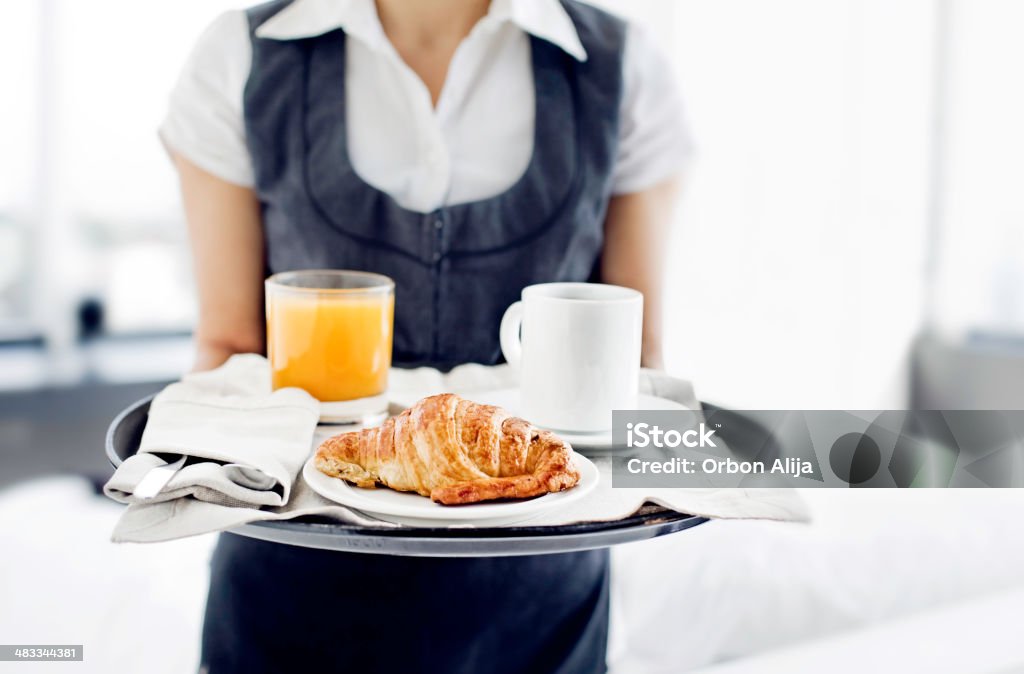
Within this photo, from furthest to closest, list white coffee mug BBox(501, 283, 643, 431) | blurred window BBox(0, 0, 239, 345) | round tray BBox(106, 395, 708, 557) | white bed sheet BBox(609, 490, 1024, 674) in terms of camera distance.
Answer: blurred window BBox(0, 0, 239, 345) < white bed sheet BBox(609, 490, 1024, 674) < white coffee mug BBox(501, 283, 643, 431) < round tray BBox(106, 395, 708, 557)

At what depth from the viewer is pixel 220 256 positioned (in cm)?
88

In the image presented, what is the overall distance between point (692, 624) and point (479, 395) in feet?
2.74

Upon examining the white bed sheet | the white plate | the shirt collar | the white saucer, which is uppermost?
the shirt collar

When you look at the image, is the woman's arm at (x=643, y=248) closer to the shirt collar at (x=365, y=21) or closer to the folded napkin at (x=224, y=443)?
the shirt collar at (x=365, y=21)

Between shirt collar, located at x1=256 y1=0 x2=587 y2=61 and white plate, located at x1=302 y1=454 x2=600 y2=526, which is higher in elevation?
shirt collar, located at x1=256 y1=0 x2=587 y2=61

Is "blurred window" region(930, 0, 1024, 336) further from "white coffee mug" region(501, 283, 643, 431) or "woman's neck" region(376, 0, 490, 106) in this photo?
"white coffee mug" region(501, 283, 643, 431)

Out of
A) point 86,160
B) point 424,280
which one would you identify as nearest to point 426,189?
point 424,280

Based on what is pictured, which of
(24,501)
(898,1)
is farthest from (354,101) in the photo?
(898,1)

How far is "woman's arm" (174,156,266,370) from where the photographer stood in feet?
2.87

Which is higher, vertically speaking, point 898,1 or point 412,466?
point 898,1

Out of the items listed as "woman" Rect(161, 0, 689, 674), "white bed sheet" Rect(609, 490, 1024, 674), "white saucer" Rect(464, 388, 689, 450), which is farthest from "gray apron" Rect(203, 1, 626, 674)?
"white bed sheet" Rect(609, 490, 1024, 674)

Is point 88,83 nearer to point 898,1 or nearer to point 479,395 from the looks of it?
point 479,395

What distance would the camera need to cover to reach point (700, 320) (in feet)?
8.08

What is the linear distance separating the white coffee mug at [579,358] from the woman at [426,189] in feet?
0.91
